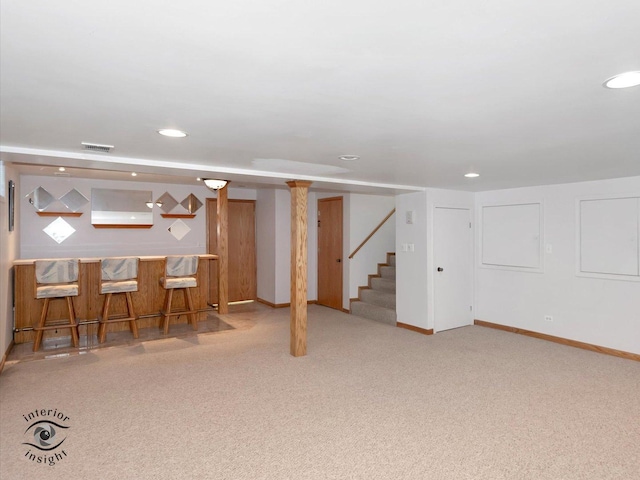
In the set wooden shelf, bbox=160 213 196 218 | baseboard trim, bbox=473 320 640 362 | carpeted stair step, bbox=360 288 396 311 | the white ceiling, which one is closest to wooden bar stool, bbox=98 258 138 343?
wooden shelf, bbox=160 213 196 218

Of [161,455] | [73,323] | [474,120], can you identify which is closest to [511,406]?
[474,120]

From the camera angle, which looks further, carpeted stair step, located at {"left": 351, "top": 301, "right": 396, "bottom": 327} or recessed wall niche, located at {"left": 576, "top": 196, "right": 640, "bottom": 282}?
carpeted stair step, located at {"left": 351, "top": 301, "right": 396, "bottom": 327}

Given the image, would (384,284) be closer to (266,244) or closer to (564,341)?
(266,244)

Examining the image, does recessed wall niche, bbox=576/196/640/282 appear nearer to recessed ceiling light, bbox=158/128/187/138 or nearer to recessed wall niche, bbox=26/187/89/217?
recessed ceiling light, bbox=158/128/187/138

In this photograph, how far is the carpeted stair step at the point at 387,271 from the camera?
7195 millimetres

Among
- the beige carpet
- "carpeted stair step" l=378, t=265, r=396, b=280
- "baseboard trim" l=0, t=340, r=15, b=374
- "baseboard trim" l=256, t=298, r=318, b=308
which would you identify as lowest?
the beige carpet

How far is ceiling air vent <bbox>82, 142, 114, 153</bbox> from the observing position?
3039mm

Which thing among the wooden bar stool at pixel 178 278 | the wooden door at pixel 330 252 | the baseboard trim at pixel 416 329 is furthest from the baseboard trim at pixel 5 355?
the baseboard trim at pixel 416 329

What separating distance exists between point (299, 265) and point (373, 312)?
7.91ft

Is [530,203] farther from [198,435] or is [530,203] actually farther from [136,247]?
[136,247]

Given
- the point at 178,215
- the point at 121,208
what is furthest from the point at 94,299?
the point at 178,215

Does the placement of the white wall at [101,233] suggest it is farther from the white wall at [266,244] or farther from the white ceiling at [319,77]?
the white ceiling at [319,77]

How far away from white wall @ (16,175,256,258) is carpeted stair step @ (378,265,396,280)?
3.31m

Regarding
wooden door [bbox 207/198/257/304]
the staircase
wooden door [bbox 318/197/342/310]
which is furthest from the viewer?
wooden door [bbox 207/198/257/304]
